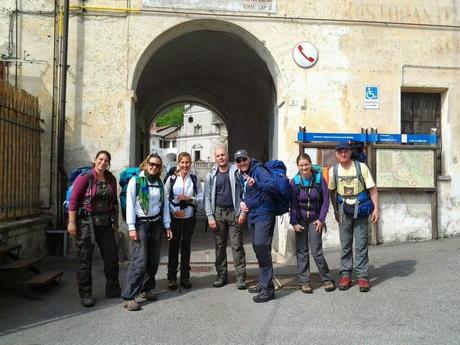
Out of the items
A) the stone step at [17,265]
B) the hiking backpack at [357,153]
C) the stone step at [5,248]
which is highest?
the hiking backpack at [357,153]

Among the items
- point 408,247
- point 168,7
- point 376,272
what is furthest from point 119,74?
point 408,247

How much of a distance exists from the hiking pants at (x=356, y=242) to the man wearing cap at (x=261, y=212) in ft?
3.41

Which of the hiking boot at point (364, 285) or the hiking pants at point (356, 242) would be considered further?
the hiking pants at point (356, 242)

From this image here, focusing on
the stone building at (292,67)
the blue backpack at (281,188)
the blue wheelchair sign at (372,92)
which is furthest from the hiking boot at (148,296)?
the blue wheelchair sign at (372,92)

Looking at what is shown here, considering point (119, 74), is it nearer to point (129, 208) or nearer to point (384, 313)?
point (129, 208)

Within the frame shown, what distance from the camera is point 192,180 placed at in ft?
19.9

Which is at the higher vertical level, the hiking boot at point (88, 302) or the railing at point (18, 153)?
the railing at point (18, 153)

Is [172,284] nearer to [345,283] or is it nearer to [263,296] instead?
[263,296]

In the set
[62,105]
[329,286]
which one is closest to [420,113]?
[329,286]

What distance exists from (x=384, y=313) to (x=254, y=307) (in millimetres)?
1420

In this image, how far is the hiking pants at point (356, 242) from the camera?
18.6 ft

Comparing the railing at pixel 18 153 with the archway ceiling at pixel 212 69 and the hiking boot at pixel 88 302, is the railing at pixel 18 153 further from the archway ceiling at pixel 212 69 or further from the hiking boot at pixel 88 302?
the archway ceiling at pixel 212 69

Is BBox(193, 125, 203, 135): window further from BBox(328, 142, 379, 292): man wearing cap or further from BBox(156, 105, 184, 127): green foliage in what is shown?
BBox(328, 142, 379, 292): man wearing cap

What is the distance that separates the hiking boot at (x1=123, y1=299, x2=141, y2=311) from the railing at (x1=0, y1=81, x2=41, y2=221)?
103 inches
